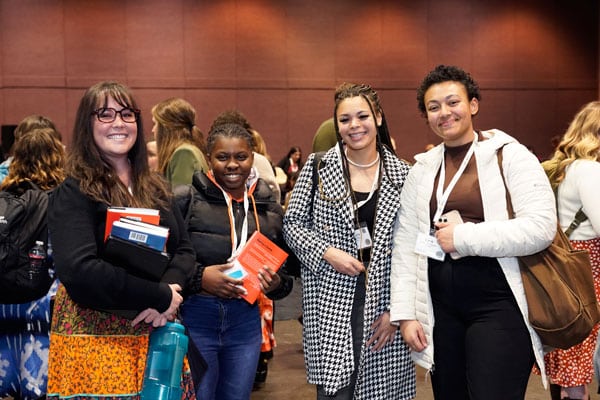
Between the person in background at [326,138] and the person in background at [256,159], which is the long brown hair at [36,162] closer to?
the person in background at [256,159]

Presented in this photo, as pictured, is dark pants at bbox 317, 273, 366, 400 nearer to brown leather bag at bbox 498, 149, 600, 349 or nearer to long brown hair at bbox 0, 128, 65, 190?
brown leather bag at bbox 498, 149, 600, 349

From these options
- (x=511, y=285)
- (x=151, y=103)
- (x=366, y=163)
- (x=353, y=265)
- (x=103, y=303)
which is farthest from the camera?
(x=151, y=103)

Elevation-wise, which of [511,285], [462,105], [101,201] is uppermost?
[462,105]

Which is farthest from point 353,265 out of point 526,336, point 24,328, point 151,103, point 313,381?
point 151,103

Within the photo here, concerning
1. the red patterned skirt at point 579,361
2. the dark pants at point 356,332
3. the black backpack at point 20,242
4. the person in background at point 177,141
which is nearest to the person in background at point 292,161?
the person in background at point 177,141

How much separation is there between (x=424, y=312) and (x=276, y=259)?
2.13ft

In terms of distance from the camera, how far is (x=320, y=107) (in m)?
13.0

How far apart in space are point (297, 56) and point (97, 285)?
36.6ft

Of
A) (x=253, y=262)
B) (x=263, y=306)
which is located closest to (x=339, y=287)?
(x=253, y=262)

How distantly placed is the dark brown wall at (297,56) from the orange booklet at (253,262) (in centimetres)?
905

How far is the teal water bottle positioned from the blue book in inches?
11.0

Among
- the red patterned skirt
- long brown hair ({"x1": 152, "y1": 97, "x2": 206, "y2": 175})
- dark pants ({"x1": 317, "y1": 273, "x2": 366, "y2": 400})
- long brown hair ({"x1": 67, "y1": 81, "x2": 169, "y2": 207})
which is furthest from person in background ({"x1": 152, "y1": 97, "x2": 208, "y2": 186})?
the red patterned skirt

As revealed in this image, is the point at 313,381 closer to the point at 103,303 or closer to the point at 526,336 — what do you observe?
the point at 526,336

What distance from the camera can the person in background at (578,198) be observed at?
12.3 feet
